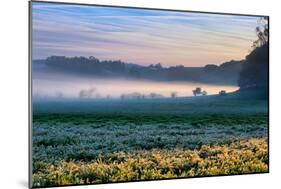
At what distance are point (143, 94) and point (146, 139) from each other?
0.37m

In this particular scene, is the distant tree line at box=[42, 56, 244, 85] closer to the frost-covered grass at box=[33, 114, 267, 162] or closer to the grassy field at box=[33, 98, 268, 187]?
the grassy field at box=[33, 98, 268, 187]

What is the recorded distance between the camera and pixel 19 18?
3.93 meters

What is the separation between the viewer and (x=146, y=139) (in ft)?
14.0

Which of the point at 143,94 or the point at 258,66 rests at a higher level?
the point at 258,66

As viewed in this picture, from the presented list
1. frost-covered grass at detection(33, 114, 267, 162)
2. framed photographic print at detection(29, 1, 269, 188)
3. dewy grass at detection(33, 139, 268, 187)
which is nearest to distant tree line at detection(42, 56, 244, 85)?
framed photographic print at detection(29, 1, 269, 188)

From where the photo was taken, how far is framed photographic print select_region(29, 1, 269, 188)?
4.02m

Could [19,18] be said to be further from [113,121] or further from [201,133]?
[201,133]

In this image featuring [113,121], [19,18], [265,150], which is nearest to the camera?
[19,18]

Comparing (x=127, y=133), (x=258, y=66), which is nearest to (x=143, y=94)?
(x=127, y=133)

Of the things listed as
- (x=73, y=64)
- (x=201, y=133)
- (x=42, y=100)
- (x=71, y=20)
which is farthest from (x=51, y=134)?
(x=201, y=133)

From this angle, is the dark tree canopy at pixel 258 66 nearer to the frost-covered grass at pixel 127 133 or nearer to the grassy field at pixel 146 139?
the grassy field at pixel 146 139

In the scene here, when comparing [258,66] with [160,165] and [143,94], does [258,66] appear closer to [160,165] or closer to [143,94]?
[143,94]

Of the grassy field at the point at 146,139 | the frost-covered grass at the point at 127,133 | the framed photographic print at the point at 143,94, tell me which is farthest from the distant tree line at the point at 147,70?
the frost-covered grass at the point at 127,133
